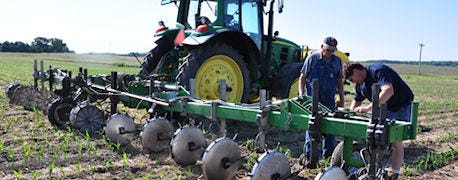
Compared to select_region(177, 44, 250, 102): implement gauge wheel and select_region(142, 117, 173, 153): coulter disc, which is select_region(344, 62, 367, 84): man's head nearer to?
select_region(142, 117, 173, 153): coulter disc

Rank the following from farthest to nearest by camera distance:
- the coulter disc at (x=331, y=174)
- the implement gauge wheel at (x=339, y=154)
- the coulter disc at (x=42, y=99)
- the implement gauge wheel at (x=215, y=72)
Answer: the coulter disc at (x=42, y=99) < the implement gauge wheel at (x=215, y=72) < the implement gauge wheel at (x=339, y=154) < the coulter disc at (x=331, y=174)

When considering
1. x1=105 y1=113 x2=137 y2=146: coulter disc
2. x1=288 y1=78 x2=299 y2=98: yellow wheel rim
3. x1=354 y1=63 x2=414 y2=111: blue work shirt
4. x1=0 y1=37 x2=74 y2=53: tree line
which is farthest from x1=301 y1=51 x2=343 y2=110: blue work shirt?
x1=0 y1=37 x2=74 y2=53: tree line

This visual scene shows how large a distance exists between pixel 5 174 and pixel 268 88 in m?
4.40

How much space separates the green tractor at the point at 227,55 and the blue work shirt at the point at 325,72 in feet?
5.19

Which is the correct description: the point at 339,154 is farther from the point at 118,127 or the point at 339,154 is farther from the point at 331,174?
the point at 118,127

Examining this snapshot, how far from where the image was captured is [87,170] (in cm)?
411

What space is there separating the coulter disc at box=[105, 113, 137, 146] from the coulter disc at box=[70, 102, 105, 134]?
70cm

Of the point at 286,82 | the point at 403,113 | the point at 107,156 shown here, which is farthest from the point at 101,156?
the point at 286,82

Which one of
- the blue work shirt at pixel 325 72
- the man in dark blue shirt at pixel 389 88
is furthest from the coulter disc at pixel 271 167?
the blue work shirt at pixel 325 72

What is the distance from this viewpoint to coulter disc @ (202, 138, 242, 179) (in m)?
3.74

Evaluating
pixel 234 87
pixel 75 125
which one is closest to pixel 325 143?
pixel 234 87

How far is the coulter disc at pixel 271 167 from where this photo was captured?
3.37 m

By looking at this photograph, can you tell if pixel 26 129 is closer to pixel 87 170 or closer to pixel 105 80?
pixel 105 80

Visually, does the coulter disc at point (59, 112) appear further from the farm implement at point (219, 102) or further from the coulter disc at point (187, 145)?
the coulter disc at point (187, 145)
